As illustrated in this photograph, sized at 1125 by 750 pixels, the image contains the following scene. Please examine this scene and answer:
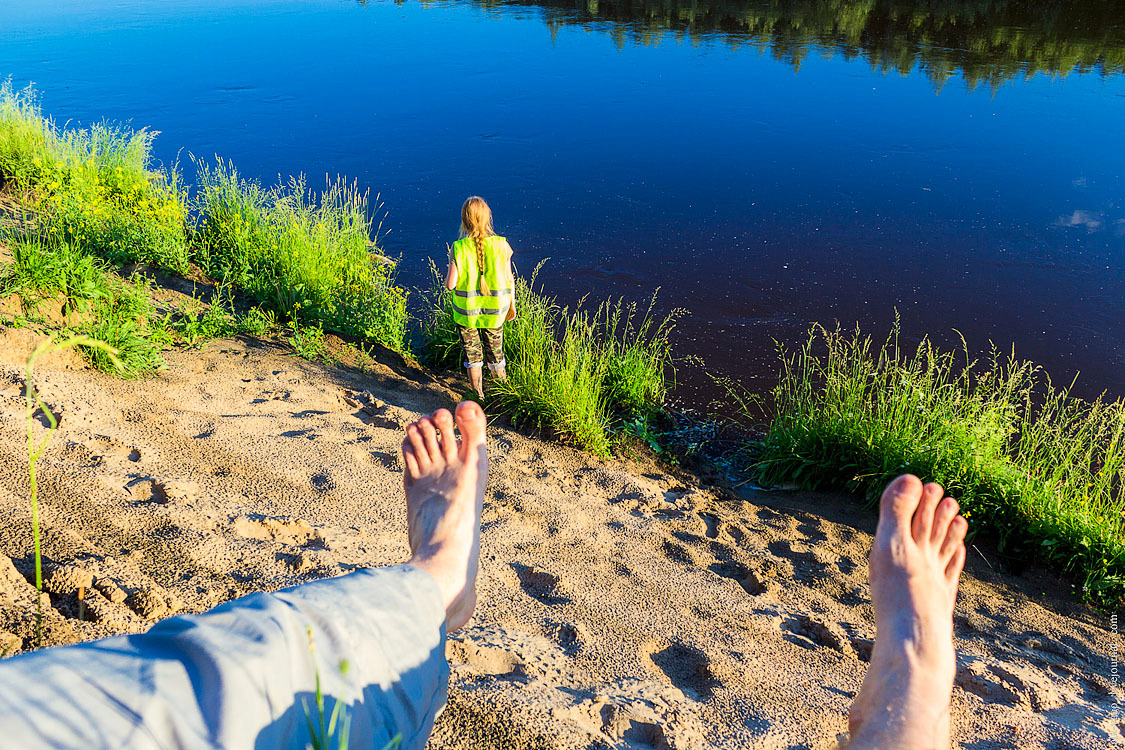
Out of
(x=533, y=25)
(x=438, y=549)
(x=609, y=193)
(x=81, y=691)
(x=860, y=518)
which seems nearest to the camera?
(x=81, y=691)

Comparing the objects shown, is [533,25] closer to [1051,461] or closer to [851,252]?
[851,252]

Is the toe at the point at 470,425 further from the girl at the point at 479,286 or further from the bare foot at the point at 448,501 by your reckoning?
the girl at the point at 479,286

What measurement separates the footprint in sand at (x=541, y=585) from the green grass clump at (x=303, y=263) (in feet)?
9.36

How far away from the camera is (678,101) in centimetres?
1181

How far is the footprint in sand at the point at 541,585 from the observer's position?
2771mm

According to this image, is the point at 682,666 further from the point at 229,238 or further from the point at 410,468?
the point at 229,238

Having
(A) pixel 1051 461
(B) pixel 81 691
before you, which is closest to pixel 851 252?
(A) pixel 1051 461

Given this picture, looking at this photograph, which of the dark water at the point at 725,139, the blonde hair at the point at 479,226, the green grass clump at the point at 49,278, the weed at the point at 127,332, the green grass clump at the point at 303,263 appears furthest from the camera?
the dark water at the point at 725,139

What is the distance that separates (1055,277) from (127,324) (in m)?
7.27

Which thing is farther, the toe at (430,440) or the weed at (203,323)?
the weed at (203,323)

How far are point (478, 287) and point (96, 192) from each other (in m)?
4.06

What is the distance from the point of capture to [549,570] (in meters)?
2.97

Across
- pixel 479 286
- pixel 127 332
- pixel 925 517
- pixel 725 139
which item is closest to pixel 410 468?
pixel 925 517

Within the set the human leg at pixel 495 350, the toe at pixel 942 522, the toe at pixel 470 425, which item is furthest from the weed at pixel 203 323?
the toe at pixel 942 522
